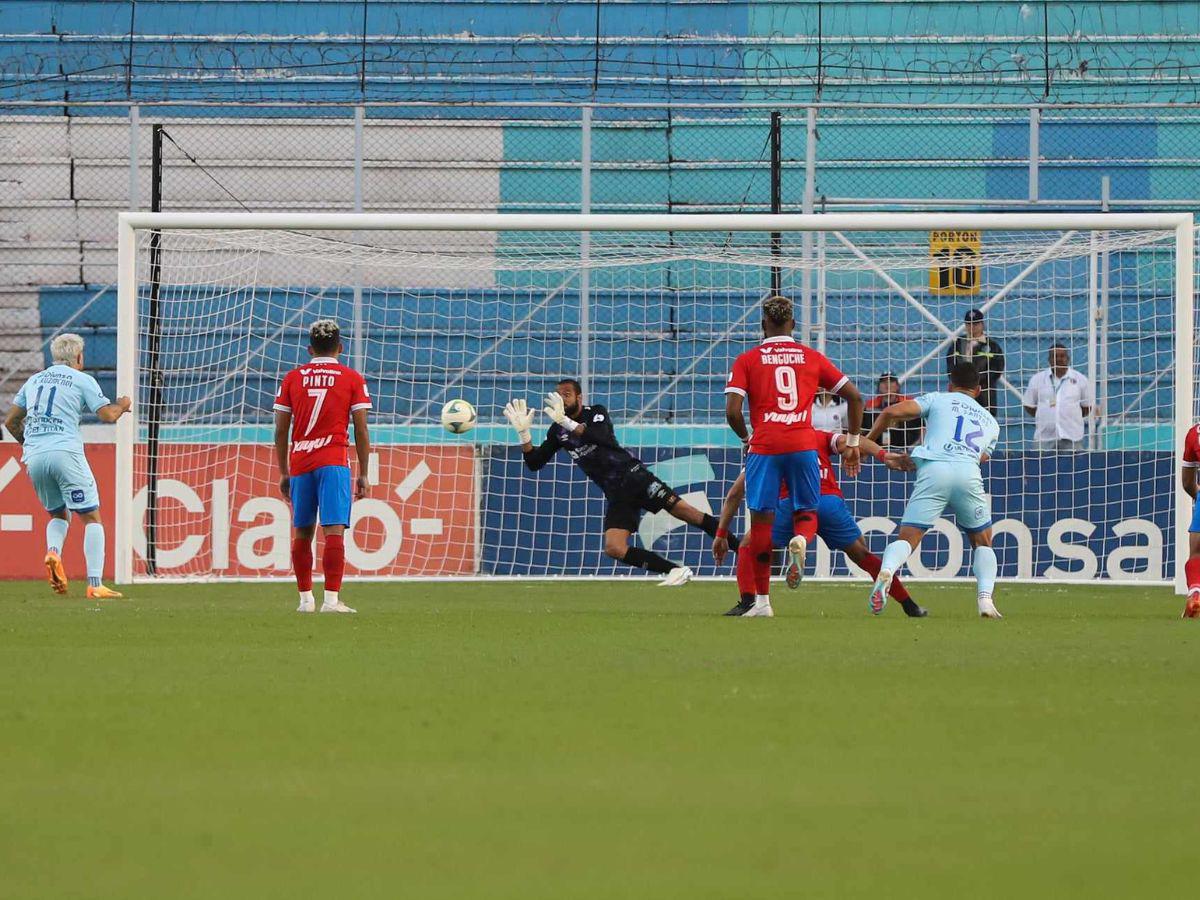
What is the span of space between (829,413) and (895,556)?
217 inches

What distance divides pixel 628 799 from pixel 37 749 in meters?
1.95

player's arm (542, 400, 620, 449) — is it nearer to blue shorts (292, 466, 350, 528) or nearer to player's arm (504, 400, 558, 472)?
player's arm (504, 400, 558, 472)

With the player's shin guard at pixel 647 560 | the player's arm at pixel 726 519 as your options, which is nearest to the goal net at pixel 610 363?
the player's shin guard at pixel 647 560

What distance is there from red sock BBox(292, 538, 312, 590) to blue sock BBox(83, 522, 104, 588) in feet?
8.11

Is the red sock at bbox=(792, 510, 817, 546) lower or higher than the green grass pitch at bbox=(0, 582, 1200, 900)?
higher

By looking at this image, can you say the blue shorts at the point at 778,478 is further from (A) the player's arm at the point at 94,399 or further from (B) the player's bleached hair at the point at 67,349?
(B) the player's bleached hair at the point at 67,349

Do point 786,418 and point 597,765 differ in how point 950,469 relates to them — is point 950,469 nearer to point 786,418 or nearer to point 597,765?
point 786,418

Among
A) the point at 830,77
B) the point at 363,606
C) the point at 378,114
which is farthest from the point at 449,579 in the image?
the point at 830,77

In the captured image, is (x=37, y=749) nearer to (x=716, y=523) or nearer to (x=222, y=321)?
(x=716, y=523)

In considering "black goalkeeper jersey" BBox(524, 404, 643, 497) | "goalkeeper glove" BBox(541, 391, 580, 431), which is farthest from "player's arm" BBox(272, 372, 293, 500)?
"black goalkeeper jersey" BBox(524, 404, 643, 497)

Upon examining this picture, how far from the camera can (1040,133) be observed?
20.4m

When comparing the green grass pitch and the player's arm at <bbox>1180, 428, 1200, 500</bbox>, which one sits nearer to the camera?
the green grass pitch

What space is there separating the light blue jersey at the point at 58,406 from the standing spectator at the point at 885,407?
6466 millimetres

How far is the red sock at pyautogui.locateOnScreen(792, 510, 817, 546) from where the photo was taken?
10938 millimetres
